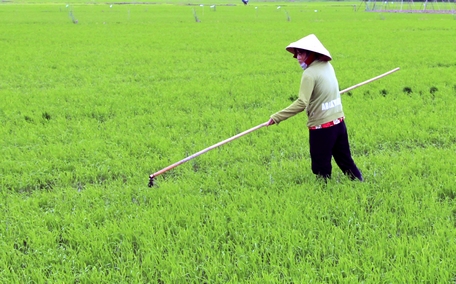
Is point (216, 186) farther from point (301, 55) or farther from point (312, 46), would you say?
point (312, 46)

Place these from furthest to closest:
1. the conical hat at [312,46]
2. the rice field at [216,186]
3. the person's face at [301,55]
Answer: the person's face at [301,55], the conical hat at [312,46], the rice field at [216,186]

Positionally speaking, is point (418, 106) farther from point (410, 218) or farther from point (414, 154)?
point (410, 218)

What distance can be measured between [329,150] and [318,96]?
19.2 inches

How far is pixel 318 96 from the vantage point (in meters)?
3.06

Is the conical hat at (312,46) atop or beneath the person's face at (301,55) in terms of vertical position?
atop

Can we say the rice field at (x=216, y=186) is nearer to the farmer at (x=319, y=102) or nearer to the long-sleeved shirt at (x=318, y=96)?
the farmer at (x=319, y=102)

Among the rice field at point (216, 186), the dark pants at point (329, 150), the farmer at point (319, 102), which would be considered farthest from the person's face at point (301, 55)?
the rice field at point (216, 186)

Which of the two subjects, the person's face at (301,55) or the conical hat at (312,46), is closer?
the conical hat at (312,46)

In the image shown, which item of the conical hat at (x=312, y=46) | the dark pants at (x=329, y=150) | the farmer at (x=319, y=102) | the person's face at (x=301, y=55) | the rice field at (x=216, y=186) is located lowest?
the rice field at (x=216, y=186)

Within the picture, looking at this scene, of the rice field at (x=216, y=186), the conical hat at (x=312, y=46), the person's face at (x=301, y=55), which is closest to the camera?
the rice field at (x=216, y=186)

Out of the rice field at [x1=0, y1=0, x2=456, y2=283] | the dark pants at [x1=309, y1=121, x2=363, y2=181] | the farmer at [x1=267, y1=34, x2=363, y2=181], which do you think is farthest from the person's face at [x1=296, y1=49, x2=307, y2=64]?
the rice field at [x1=0, y1=0, x2=456, y2=283]

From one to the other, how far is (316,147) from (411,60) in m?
7.60

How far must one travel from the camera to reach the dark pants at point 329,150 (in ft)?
10.3

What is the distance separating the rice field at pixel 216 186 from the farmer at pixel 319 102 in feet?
1.21
